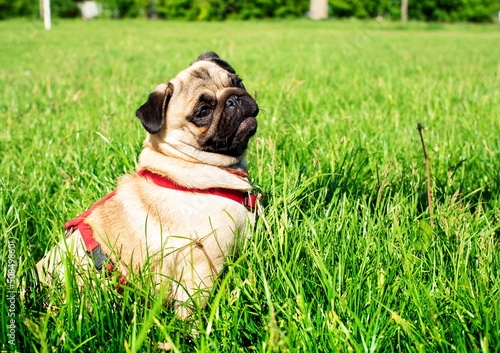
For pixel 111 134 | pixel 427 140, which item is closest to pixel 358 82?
pixel 427 140

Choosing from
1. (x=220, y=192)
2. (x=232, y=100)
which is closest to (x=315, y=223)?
(x=220, y=192)

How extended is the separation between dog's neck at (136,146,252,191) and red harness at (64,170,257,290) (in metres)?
0.02

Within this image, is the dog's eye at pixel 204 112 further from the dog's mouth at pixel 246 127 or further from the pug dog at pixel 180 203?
the dog's mouth at pixel 246 127

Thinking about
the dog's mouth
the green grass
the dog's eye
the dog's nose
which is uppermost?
the dog's nose

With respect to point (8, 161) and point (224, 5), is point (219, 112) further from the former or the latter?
point (224, 5)

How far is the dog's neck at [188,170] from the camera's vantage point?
211 centimetres

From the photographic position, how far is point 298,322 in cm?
158

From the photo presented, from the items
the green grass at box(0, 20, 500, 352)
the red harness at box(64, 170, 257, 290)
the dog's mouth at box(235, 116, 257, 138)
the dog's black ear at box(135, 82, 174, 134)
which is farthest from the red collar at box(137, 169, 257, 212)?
the dog's mouth at box(235, 116, 257, 138)

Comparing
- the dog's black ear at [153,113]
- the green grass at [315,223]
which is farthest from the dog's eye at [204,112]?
the green grass at [315,223]

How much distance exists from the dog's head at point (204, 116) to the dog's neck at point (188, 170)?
9 centimetres

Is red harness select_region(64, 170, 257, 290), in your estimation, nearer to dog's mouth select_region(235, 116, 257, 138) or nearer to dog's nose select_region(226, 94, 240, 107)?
dog's mouth select_region(235, 116, 257, 138)

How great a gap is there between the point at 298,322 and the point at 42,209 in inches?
71.5

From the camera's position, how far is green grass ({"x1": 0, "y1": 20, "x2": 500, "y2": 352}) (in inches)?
58.8

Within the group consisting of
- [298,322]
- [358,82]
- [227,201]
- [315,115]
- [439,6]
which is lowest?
[298,322]
